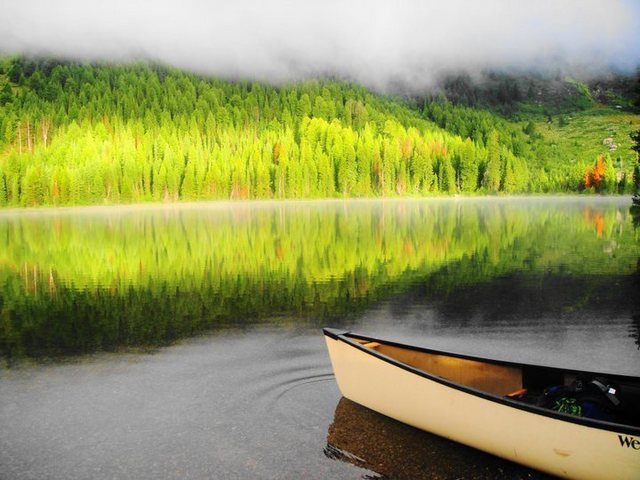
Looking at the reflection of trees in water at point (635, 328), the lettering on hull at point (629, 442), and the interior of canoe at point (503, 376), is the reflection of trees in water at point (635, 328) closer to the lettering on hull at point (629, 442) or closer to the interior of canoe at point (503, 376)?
the interior of canoe at point (503, 376)

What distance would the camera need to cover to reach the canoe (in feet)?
34.3

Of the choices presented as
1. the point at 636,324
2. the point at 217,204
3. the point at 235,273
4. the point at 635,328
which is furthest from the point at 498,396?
the point at 217,204

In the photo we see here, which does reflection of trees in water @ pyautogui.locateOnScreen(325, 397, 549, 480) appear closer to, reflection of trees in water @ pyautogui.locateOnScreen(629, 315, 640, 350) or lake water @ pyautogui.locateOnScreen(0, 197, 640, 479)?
lake water @ pyautogui.locateOnScreen(0, 197, 640, 479)

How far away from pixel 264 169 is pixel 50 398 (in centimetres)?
17747

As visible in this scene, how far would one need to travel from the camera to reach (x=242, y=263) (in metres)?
42.0

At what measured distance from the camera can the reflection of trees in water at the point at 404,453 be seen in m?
12.1

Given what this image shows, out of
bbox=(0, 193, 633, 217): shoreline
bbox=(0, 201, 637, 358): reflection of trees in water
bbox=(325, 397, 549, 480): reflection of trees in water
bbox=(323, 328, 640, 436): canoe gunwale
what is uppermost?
bbox=(0, 193, 633, 217): shoreline

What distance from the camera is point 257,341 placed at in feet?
71.4

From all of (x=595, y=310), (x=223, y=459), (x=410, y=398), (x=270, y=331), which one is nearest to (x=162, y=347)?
(x=270, y=331)

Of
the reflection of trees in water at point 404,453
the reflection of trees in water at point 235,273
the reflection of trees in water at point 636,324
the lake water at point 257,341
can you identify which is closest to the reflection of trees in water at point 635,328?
the reflection of trees in water at point 636,324

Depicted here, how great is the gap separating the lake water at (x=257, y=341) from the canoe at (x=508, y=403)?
65 centimetres

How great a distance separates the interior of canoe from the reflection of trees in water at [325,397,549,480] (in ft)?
4.66

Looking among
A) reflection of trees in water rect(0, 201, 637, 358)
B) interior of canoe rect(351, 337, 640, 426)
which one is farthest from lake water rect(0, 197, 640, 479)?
interior of canoe rect(351, 337, 640, 426)

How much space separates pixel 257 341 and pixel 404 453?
9628 millimetres
